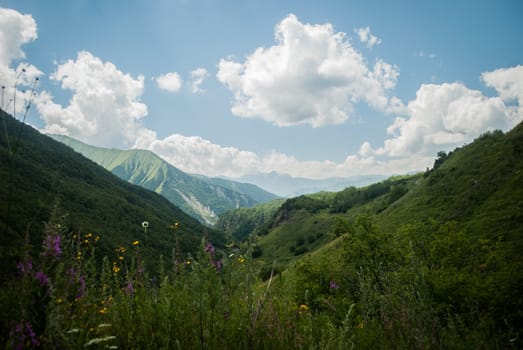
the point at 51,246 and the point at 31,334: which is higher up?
the point at 51,246

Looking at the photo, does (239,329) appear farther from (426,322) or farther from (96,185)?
(96,185)

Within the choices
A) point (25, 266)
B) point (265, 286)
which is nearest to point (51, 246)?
point (25, 266)

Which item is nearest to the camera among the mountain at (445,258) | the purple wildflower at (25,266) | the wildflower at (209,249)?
the purple wildflower at (25,266)

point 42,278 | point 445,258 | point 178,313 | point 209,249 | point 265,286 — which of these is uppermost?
point 445,258

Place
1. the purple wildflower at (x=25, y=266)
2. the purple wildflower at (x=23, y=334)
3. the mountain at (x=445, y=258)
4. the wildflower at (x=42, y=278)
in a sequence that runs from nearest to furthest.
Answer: the purple wildflower at (x=23, y=334), the wildflower at (x=42, y=278), the purple wildflower at (x=25, y=266), the mountain at (x=445, y=258)

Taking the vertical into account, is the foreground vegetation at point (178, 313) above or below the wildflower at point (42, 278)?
below

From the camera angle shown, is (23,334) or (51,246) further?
(51,246)

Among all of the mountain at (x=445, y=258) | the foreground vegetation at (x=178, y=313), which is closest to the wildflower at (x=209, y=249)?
the foreground vegetation at (x=178, y=313)

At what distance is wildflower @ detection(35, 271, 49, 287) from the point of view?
2.41 m

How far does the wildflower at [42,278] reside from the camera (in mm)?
2411

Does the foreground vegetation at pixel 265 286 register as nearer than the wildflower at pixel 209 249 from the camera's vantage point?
Yes

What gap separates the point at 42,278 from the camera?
2.45 meters

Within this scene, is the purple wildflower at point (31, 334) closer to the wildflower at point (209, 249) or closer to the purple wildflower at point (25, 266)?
the purple wildflower at point (25, 266)

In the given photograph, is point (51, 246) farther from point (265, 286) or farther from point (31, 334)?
point (265, 286)
